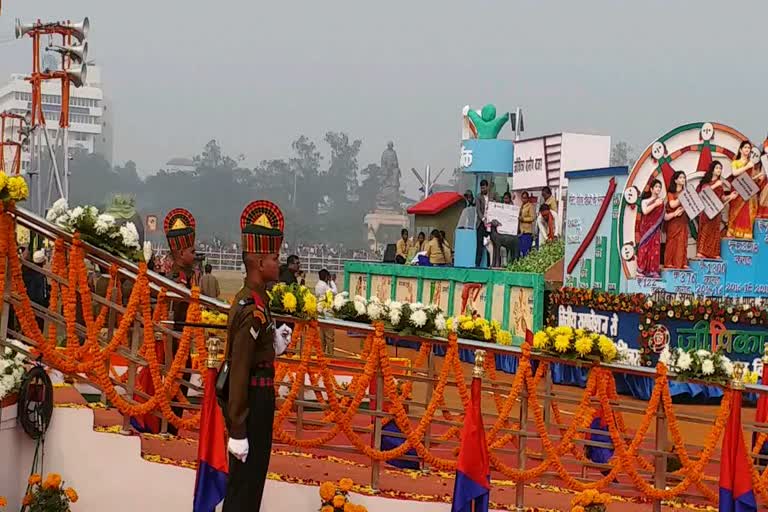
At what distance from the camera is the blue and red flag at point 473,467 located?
6.75 metres

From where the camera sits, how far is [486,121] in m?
26.3

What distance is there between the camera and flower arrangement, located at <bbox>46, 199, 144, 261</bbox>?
7.64 m

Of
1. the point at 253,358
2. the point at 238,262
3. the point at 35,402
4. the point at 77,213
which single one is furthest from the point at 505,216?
the point at 238,262

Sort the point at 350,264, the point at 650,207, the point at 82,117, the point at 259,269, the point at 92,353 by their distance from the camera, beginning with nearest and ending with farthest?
the point at 259,269, the point at 92,353, the point at 650,207, the point at 350,264, the point at 82,117

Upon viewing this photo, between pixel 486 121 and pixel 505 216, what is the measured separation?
388 centimetres

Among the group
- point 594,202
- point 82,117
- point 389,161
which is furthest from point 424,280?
point 82,117

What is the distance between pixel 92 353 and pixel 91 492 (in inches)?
39.8

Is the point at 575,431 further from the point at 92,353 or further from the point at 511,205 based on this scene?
the point at 511,205

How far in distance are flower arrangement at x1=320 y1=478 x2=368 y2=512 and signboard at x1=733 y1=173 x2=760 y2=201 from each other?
11.3 metres

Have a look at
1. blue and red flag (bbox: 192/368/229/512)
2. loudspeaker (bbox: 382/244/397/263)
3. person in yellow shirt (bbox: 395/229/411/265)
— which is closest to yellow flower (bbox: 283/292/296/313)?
blue and red flag (bbox: 192/368/229/512)

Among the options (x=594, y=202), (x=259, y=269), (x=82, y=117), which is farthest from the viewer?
(x=82, y=117)

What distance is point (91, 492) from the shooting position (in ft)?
23.1

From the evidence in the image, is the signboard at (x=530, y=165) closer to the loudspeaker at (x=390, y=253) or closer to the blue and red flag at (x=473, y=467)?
the loudspeaker at (x=390, y=253)

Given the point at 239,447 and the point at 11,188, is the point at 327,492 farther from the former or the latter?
the point at 11,188
